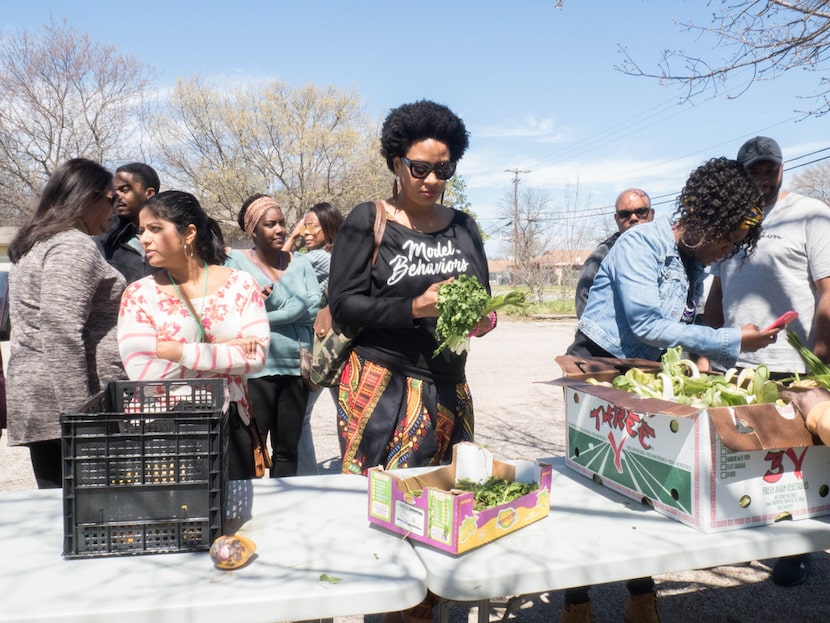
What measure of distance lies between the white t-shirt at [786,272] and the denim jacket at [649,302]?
0.55 m

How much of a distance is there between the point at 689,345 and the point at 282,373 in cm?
218

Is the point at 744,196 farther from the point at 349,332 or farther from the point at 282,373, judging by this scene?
the point at 282,373

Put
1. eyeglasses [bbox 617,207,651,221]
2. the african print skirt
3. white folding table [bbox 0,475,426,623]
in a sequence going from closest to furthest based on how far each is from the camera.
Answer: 1. white folding table [bbox 0,475,426,623]
2. the african print skirt
3. eyeglasses [bbox 617,207,651,221]

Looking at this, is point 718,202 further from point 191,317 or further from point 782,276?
point 191,317

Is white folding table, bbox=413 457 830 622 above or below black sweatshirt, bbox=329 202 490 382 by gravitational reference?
below

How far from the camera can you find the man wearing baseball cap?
9.91ft

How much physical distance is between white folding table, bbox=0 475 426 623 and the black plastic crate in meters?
0.04

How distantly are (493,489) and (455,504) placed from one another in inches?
11.2

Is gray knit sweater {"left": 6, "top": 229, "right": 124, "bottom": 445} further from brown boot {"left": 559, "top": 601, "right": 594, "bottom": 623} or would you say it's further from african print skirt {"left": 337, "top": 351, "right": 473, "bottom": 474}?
brown boot {"left": 559, "top": 601, "right": 594, "bottom": 623}

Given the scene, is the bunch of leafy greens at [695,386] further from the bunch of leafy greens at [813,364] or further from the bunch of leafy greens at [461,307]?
the bunch of leafy greens at [461,307]

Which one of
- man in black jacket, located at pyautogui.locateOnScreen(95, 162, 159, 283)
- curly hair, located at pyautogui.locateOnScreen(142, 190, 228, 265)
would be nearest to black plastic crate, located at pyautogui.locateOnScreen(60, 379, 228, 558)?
curly hair, located at pyautogui.locateOnScreen(142, 190, 228, 265)

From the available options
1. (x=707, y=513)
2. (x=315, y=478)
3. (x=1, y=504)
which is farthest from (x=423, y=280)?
(x=1, y=504)

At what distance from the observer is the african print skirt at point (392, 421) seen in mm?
2277

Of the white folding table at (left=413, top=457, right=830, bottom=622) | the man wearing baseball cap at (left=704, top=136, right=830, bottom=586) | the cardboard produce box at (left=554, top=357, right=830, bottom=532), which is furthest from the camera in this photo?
the man wearing baseball cap at (left=704, top=136, right=830, bottom=586)
